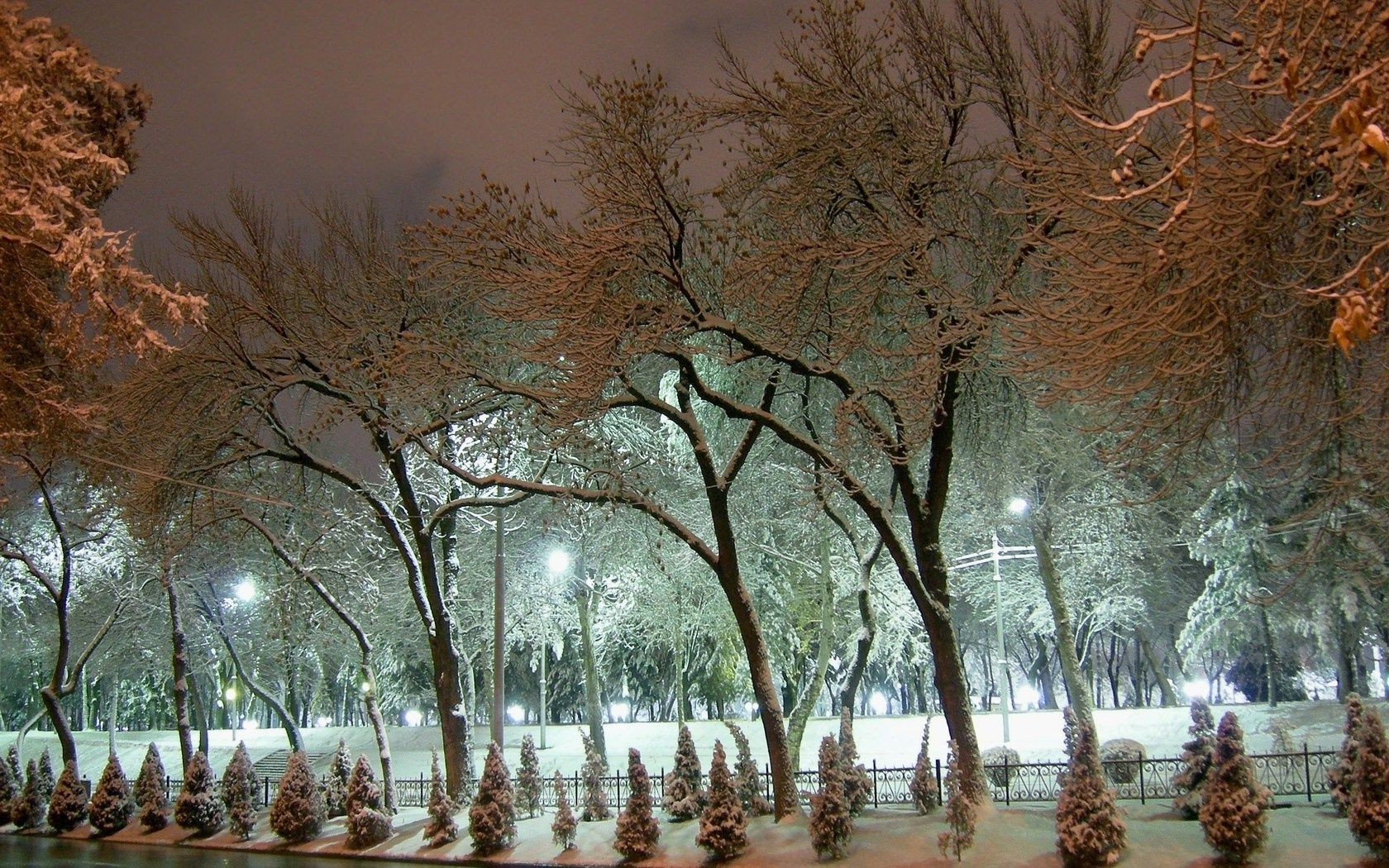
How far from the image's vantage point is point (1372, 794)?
12.3 metres

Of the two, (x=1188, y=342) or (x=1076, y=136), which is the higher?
(x=1076, y=136)

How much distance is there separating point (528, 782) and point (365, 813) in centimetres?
307

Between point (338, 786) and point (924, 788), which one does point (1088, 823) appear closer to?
point (924, 788)

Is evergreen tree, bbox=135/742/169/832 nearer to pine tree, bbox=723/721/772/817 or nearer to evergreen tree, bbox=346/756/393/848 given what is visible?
evergreen tree, bbox=346/756/393/848

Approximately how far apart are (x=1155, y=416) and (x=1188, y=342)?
2120 millimetres

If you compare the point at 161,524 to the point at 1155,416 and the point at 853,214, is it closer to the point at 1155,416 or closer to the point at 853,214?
the point at 853,214

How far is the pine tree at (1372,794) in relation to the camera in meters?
12.2

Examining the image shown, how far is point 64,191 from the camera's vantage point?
10133mm

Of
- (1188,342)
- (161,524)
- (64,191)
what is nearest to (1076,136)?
(1188,342)

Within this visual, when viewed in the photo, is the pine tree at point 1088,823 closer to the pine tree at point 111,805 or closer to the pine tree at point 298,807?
the pine tree at point 298,807

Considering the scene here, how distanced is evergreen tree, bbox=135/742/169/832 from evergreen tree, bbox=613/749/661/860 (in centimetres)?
1325

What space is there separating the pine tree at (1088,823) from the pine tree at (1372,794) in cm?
258

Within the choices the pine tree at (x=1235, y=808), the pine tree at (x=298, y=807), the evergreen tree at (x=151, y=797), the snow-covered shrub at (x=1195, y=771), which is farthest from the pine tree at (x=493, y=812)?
the pine tree at (x=1235, y=808)

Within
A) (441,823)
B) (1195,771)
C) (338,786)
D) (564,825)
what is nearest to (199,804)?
(338,786)
